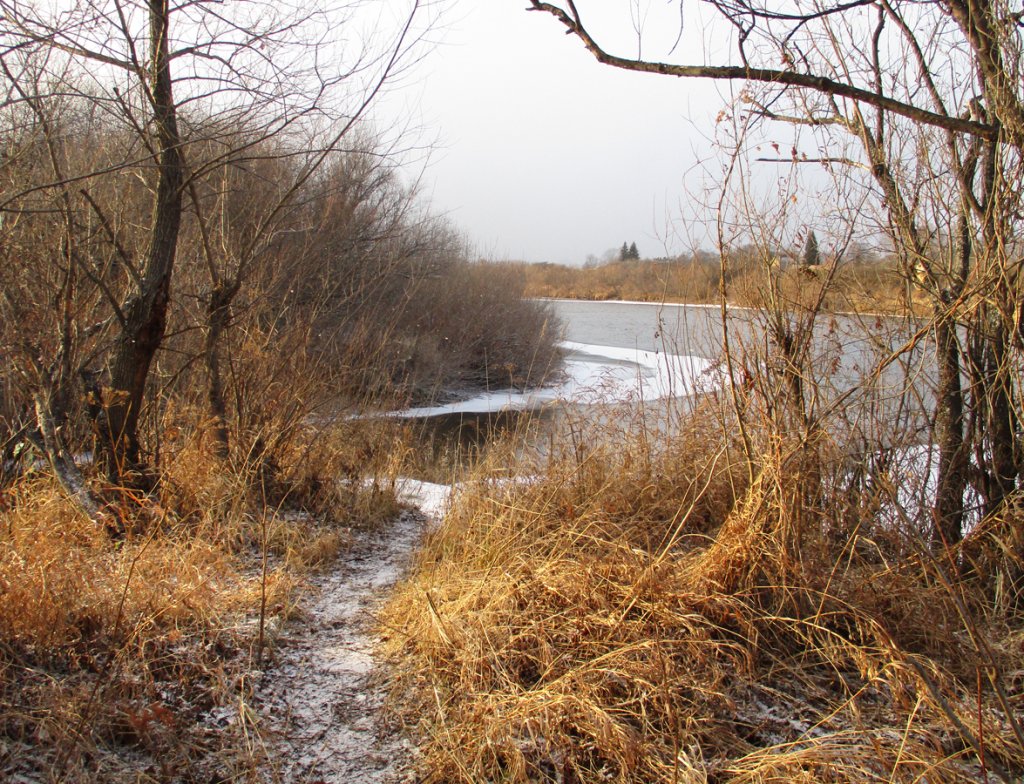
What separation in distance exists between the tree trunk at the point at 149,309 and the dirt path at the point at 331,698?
1474 mm

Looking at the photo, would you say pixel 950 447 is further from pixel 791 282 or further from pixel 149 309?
pixel 149 309

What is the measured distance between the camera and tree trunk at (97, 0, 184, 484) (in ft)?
13.4

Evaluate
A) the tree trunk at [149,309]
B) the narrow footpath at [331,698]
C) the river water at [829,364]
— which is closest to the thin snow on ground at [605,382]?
the river water at [829,364]

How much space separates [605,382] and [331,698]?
4193mm

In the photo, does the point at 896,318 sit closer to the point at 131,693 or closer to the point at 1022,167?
the point at 1022,167

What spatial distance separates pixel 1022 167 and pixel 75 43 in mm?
4540

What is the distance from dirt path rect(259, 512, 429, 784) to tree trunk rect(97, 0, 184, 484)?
4.84 ft

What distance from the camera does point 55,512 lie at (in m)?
3.94

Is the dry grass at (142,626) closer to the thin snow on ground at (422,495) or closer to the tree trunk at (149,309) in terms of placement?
the tree trunk at (149,309)

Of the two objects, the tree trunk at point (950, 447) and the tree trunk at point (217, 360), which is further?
the tree trunk at point (217, 360)

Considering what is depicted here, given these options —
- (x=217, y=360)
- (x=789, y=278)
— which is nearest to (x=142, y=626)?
(x=217, y=360)

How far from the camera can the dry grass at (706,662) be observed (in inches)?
92.0

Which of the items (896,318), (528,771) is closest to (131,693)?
(528,771)

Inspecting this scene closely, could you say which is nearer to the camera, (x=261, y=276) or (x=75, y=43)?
(x=75, y=43)
